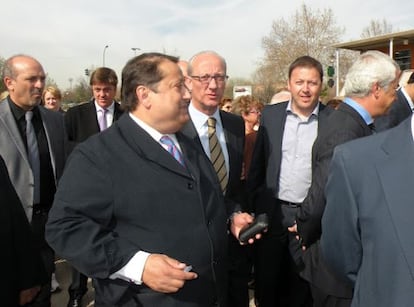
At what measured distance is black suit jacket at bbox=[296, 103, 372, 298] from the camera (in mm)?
2342

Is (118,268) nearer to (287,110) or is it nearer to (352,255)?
(352,255)

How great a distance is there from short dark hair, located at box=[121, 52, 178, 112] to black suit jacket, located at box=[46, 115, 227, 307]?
0.14 metres

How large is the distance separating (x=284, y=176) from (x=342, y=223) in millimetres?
1727

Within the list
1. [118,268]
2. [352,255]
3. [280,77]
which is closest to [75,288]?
[118,268]

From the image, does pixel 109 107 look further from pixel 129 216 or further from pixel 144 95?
pixel 129 216

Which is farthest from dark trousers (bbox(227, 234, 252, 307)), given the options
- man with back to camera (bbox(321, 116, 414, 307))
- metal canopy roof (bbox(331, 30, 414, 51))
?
metal canopy roof (bbox(331, 30, 414, 51))

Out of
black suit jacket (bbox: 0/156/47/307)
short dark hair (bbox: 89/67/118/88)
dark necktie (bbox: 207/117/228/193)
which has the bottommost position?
black suit jacket (bbox: 0/156/47/307)

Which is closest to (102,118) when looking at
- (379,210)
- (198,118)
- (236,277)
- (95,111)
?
(95,111)

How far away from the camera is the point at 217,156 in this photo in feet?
9.86

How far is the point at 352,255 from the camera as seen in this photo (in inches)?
63.3

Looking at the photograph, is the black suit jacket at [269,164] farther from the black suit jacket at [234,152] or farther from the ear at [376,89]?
the ear at [376,89]

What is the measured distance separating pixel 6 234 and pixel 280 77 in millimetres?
34441

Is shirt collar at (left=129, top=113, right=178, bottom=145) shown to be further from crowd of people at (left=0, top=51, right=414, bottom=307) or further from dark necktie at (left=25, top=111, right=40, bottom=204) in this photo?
dark necktie at (left=25, top=111, right=40, bottom=204)

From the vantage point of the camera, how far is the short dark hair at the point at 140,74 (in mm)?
1980
